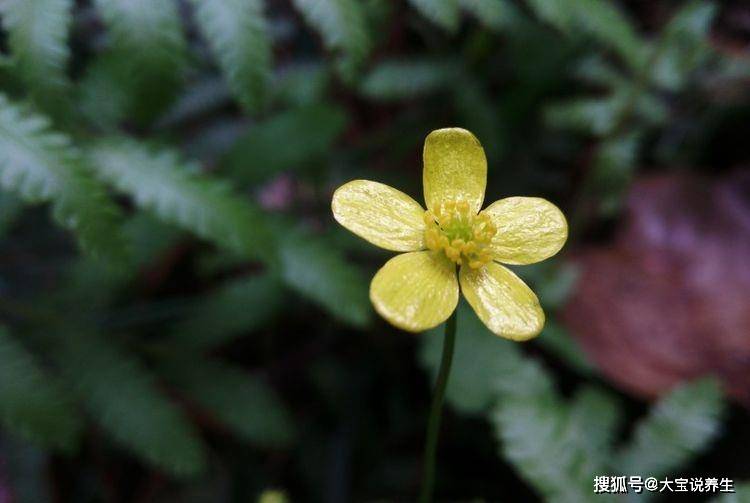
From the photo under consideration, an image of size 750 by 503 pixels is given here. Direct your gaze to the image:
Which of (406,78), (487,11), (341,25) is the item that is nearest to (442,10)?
(487,11)

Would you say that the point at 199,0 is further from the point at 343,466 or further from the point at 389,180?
the point at 343,466

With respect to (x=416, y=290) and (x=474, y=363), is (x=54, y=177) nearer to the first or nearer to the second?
(x=416, y=290)

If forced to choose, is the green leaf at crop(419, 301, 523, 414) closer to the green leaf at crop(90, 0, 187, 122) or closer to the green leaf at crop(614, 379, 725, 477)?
the green leaf at crop(614, 379, 725, 477)

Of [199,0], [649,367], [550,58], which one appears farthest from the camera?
[550,58]

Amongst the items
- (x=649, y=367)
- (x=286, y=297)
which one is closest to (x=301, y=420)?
(x=286, y=297)

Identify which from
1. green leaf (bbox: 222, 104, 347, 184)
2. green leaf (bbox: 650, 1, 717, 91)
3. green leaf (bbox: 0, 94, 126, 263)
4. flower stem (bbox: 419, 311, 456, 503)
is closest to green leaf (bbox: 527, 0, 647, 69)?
green leaf (bbox: 650, 1, 717, 91)

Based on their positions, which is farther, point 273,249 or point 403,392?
point 403,392
